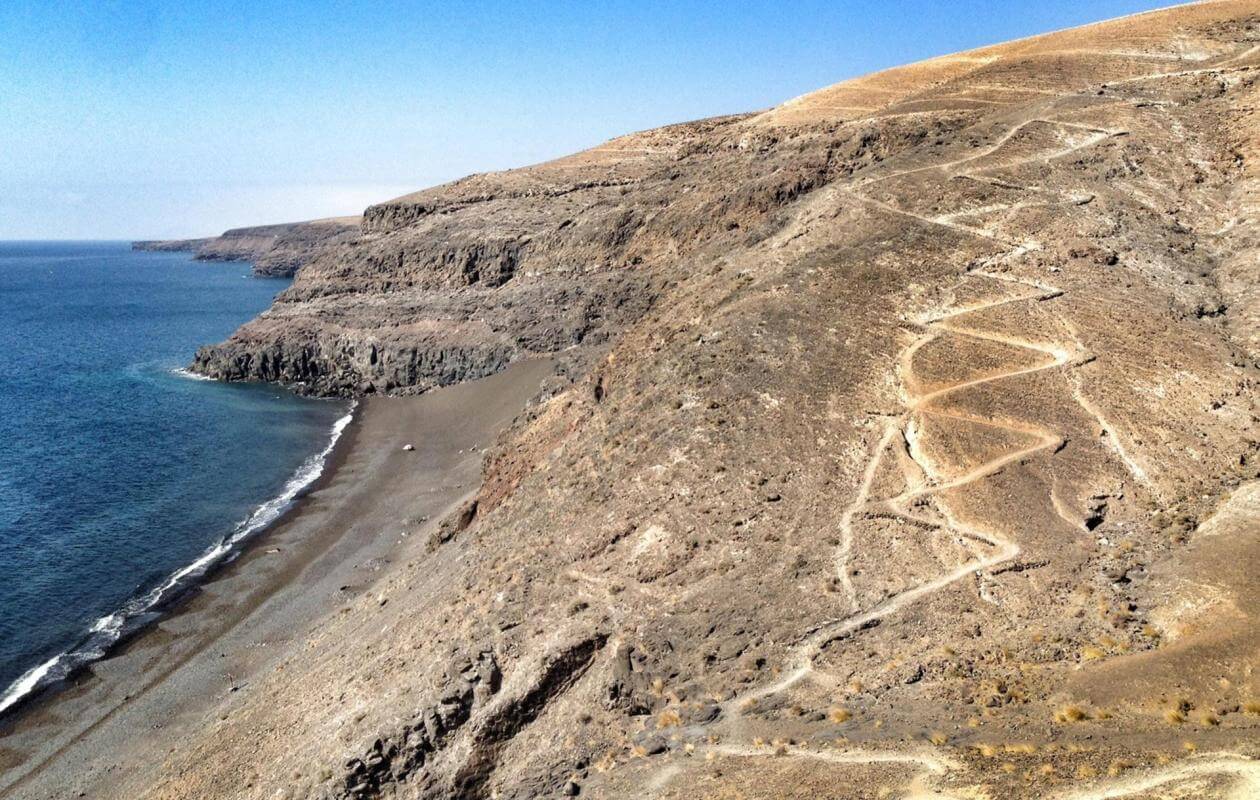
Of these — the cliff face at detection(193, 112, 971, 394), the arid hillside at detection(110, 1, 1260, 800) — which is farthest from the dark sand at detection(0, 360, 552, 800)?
the cliff face at detection(193, 112, 971, 394)

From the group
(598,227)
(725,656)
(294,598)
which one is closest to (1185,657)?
(725,656)

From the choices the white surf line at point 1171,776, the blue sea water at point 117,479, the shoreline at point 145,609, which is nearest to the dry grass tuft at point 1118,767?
the white surf line at point 1171,776

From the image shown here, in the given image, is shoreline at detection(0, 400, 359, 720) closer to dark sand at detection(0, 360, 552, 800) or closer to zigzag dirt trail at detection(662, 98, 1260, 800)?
dark sand at detection(0, 360, 552, 800)

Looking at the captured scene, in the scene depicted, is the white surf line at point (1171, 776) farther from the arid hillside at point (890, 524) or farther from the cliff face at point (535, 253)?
the cliff face at point (535, 253)

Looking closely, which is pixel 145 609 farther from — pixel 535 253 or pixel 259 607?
pixel 535 253

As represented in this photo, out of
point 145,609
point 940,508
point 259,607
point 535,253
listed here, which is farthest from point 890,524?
point 535,253

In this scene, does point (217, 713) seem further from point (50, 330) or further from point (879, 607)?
point (50, 330)
